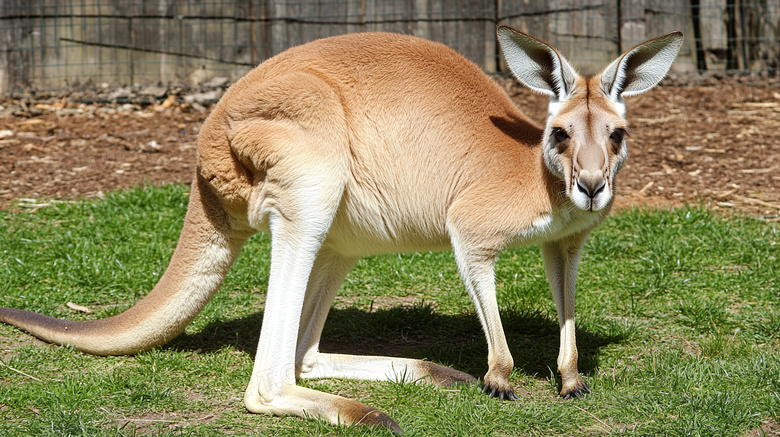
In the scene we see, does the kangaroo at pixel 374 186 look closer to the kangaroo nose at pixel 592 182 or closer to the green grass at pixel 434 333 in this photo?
the kangaroo nose at pixel 592 182

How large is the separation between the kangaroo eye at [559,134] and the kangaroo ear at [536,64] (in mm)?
203

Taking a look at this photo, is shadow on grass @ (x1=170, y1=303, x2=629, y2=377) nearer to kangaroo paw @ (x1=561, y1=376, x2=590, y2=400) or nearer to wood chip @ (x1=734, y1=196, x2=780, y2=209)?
kangaroo paw @ (x1=561, y1=376, x2=590, y2=400)

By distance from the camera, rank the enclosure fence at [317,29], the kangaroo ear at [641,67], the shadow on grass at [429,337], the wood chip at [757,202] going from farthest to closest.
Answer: the enclosure fence at [317,29], the wood chip at [757,202], the shadow on grass at [429,337], the kangaroo ear at [641,67]

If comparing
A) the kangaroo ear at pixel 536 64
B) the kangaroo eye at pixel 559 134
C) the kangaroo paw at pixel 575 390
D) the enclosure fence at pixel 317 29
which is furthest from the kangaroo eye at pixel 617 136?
the enclosure fence at pixel 317 29

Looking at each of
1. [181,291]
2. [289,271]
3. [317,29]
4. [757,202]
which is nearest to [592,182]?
[289,271]

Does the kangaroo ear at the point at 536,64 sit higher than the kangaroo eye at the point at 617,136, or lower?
higher

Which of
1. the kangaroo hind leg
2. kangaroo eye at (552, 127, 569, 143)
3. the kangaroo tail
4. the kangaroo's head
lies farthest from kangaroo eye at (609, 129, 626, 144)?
the kangaroo tail

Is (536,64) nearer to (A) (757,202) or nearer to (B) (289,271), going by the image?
(B) (289,271)

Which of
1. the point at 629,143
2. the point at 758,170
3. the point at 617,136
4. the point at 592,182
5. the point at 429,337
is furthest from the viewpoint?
the point at 629,143

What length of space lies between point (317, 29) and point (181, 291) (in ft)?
18.2

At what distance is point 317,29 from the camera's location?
28.1 feet

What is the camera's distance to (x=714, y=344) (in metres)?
3.79

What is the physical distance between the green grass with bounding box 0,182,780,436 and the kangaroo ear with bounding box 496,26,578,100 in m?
1.25

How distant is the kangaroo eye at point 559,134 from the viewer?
311 cm
